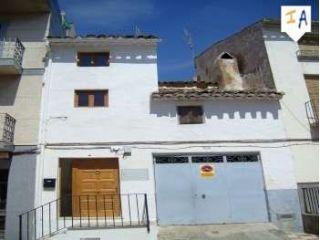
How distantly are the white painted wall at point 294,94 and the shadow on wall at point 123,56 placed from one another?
5183 millimetres

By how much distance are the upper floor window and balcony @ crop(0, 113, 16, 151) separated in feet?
11.5

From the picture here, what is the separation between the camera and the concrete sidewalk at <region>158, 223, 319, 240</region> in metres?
10.6

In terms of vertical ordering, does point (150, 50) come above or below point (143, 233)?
above

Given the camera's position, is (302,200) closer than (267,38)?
Yes

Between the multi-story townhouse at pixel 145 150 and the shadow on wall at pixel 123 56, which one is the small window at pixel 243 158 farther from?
the shadow on wall at pixel 123 56

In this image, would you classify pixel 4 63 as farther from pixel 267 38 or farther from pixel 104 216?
pixel 267 38

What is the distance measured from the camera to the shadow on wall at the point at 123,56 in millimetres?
13812

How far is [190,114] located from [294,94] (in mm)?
4437

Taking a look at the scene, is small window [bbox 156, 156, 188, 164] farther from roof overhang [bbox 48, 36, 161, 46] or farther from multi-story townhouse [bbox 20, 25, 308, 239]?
roof overhang [bbox 48, 36, 161, 46]

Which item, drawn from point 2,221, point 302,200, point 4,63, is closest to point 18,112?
point 4,63

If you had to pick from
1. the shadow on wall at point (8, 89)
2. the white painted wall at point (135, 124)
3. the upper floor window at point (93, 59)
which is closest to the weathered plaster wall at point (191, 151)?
the white painted wall at point (135, 124)

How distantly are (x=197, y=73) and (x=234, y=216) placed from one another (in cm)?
1084

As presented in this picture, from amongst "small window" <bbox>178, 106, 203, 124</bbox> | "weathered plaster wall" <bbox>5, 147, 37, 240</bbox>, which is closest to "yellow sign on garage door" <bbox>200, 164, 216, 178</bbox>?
"small window" <bbox>178, 106, 203, 124</bbox>

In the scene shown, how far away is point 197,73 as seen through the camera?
21.1m
